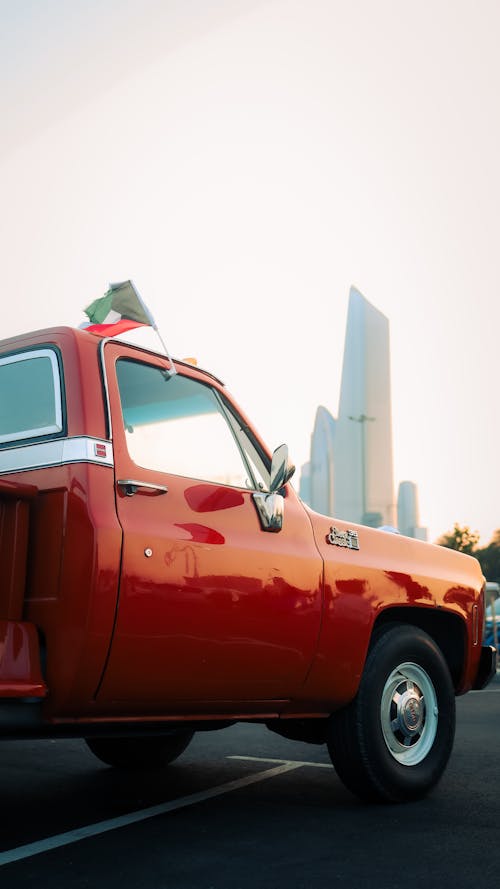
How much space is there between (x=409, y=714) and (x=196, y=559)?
1.72m

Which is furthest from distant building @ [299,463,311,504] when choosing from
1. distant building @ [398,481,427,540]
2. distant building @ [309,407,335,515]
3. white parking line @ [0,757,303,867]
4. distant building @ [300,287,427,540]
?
white parking line @ [0,757,303,867]

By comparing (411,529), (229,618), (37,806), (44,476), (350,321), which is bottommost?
(37,806)

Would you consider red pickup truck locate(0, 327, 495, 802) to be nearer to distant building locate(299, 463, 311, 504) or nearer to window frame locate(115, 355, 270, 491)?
window frame locate(115, 355, 270, 491)

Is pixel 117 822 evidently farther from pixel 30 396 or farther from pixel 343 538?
→ pixel 30 396

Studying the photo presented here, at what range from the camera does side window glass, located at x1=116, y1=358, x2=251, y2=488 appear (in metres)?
4.17

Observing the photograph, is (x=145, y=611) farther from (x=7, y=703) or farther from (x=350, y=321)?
(x=350, y=321)

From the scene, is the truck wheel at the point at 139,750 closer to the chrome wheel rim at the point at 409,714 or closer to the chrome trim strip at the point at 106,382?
the chrome wheel rim at the point at 409,714

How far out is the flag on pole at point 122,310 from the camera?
14.6ft

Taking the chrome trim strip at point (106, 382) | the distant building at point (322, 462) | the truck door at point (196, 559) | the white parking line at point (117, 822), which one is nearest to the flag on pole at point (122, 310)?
the truck door at point (196, 559)

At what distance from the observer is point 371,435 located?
159 ft

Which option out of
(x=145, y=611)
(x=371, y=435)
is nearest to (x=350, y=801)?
(x=145, y=611)

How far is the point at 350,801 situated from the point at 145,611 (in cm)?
185

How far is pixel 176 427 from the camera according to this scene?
4.39 metres

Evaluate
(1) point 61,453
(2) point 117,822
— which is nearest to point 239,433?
(1) point 61,453
